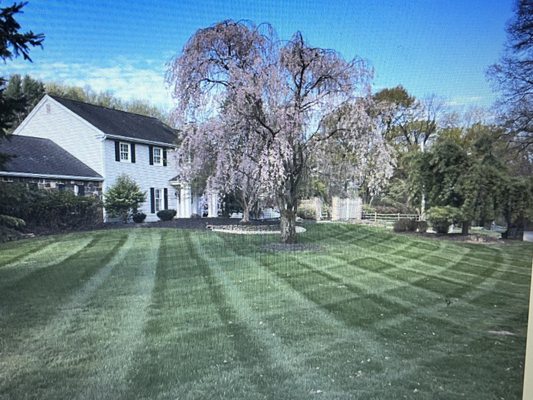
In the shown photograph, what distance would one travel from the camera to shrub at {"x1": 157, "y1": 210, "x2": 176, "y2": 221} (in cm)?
202

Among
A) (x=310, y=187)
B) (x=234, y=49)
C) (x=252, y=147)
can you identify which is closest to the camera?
(x=234, y=49)

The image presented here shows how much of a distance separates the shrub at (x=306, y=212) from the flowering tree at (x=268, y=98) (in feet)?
0.72

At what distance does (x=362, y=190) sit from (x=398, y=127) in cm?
75

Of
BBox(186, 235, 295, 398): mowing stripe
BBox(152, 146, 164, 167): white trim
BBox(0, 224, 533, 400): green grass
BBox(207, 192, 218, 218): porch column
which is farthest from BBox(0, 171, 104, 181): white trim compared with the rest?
BBox(207, 192, 218, 218): porch column

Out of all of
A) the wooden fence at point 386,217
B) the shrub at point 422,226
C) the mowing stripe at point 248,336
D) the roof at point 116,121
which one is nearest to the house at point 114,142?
the roof at point 116,121

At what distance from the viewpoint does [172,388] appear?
1.09 meters

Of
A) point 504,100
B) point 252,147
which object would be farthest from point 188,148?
point 504,100

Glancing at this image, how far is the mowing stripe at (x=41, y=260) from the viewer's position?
4.38 ft

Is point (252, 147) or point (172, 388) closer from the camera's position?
point (172, 388)

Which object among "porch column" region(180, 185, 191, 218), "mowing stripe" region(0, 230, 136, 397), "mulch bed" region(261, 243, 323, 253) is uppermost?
"porch column" region(180, 185, 191, 218)

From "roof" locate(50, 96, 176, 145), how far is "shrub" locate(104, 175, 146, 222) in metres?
0.26

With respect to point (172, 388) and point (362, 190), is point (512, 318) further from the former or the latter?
point (362, 190)

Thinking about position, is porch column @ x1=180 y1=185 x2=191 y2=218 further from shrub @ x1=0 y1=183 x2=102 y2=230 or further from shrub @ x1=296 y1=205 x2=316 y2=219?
shrub @ x1=296 y1=205 x2=316 y2=219

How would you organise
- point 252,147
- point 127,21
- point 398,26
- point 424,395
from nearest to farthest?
point 424,395 < point 127,21 < point 398,26 < point 252,147
